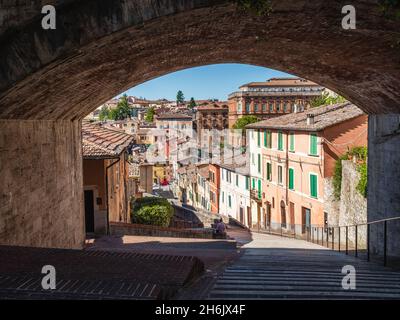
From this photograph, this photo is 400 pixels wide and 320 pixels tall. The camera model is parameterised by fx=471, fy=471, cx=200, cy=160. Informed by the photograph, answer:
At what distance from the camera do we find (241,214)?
42219 millimetres

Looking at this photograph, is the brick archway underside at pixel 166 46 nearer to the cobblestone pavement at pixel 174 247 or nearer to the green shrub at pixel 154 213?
the cobblestone pavement at pixel 174 247

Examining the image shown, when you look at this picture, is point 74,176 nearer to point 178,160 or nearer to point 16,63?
point 16,63

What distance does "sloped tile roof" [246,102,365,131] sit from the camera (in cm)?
2688

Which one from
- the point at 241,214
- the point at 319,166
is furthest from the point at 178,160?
the point at 319,166

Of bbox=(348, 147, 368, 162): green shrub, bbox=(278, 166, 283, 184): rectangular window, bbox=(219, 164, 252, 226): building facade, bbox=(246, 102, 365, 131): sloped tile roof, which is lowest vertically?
bbox=(219, 164, 252, 226): building facade

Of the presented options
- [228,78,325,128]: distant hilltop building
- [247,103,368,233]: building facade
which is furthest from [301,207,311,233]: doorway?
[228,78,325,128]: distant hilltop building

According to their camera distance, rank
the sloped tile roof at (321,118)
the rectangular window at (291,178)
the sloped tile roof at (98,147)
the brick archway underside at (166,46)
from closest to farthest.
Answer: the brick archway underside at (166,46) < the sloped tile roof at (98,147) < the sloped tile roof at (321,118) < the rectangular window at (291,178)

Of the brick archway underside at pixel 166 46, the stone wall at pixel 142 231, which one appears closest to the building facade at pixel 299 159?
the stone wall at pixel 142 231

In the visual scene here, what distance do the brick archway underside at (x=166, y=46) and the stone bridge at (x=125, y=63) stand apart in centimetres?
2

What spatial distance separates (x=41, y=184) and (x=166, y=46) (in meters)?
4.41

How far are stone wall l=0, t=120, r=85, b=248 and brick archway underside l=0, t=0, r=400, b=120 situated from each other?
519mm

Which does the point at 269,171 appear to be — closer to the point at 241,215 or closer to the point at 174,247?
the point at 241,215

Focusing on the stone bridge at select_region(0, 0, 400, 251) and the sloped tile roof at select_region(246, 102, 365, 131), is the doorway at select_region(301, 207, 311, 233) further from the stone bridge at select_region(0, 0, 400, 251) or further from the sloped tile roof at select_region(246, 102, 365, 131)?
the stone bridge at select_region(0, 0, 400, 251)

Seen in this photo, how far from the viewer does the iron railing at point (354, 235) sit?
11.7 metres
